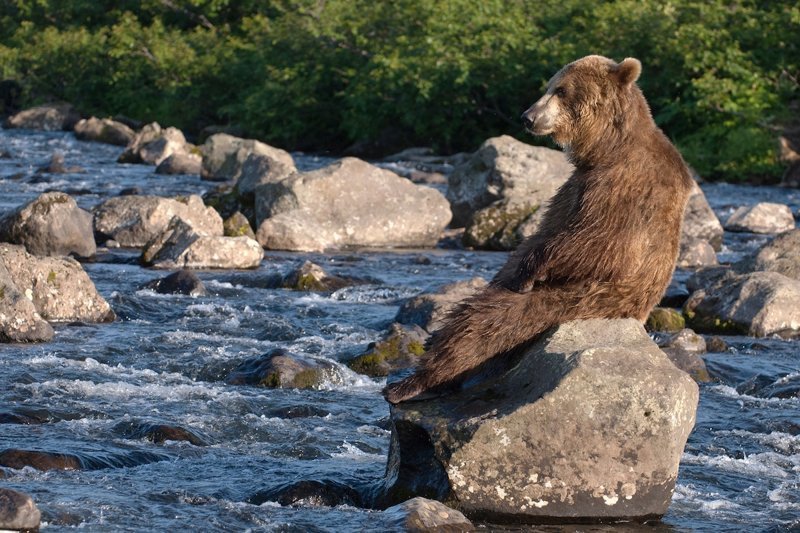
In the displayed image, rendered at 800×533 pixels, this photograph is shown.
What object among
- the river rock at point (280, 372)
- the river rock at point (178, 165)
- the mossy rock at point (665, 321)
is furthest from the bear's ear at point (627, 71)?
the river rock at point (178, 165)

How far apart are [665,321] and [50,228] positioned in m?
7.85

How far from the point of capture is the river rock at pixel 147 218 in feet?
58.6

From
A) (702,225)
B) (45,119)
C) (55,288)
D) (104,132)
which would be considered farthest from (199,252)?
(45,119)

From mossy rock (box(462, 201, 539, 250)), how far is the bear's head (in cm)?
1158

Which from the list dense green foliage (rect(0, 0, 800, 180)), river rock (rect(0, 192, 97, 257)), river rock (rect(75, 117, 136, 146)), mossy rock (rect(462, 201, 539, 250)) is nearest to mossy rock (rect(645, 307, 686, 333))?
mossy rock (rect(462, 201, 539, 250))

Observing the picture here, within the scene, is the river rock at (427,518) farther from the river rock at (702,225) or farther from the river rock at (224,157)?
the river rock at (224,157)

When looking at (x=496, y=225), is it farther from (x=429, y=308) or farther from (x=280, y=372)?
(x=280, y=372)

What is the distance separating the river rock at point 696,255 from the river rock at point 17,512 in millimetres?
12595

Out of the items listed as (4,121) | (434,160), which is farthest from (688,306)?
(4,121)

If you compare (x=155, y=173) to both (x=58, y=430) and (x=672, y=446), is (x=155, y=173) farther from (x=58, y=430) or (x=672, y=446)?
(x=672, y=446)

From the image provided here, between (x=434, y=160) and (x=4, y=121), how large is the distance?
17828 mm

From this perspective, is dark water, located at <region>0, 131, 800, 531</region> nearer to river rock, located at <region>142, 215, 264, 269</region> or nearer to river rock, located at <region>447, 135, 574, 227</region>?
river rock, located at <region>142, 215, 264, 269</region>

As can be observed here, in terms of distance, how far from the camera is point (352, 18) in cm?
3653

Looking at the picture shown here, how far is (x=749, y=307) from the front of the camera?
13.4 m
